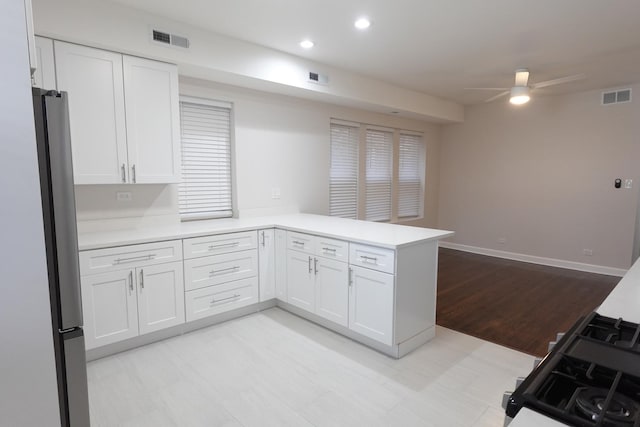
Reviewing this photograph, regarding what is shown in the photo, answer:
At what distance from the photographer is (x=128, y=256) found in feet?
8.96

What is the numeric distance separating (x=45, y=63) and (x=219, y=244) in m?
1.86

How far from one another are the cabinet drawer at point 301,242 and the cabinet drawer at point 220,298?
0.52m

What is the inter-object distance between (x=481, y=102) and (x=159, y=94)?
→ 211 inches

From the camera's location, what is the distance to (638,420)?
658 millimetres

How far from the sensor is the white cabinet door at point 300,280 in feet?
10.9

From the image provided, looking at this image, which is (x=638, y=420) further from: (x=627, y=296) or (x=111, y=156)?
(x=111, y=156)

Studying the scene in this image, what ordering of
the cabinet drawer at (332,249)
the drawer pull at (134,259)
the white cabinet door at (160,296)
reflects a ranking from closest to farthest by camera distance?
the drawer pull at (134,259) < the white cabinet door at (160,296) < the cabinet drawer at (332,249)

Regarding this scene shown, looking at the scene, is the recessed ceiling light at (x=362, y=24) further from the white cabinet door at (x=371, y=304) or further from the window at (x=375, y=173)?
A: the white cabinet door at (x=371, y=304)

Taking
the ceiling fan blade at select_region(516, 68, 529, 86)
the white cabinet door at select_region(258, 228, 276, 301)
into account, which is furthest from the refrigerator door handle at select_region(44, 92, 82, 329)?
the ceiling fan blade at select_region(516, 68, 529, 86)

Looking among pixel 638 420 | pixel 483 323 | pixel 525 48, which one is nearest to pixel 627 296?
pixel 638 420

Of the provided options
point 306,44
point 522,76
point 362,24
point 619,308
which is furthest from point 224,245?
point 522,76

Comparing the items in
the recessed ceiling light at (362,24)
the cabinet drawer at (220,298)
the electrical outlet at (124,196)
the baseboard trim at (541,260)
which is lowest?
the baseboard trim at (541,260)

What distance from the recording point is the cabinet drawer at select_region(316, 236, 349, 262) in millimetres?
→ 2988

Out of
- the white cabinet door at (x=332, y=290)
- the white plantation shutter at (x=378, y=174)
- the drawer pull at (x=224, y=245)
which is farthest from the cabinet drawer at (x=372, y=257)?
the white plantation shutter at (x=378, y=174)
